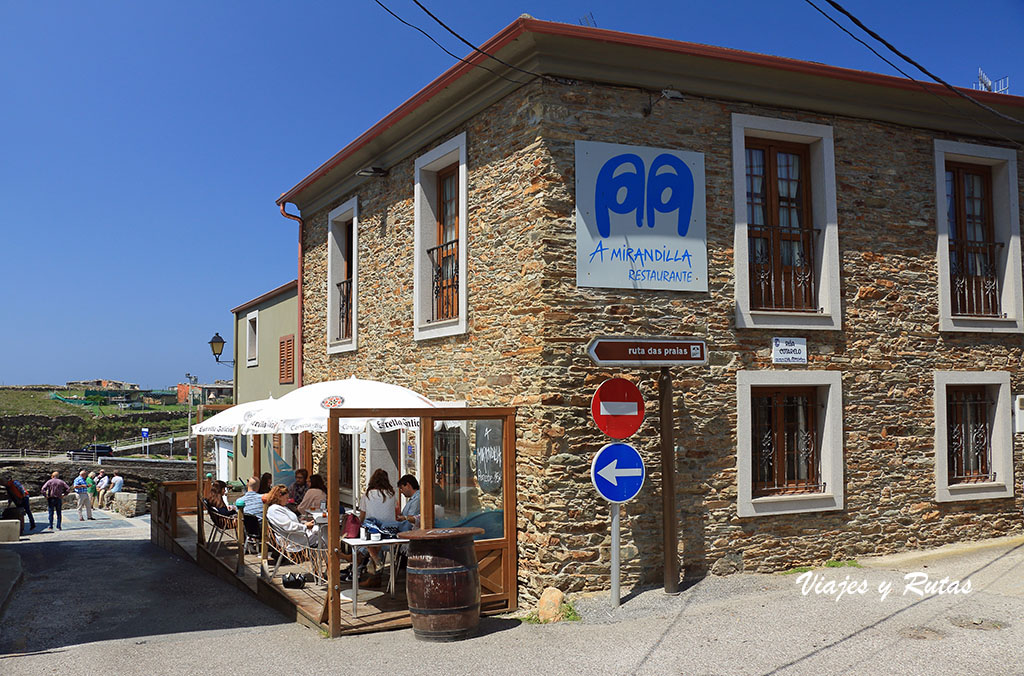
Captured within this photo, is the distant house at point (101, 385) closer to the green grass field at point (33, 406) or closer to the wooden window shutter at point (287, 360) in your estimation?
the green grass field at point (33, 406)

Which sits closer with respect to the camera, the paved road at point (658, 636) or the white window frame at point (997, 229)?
the paved road at point (658, 636)

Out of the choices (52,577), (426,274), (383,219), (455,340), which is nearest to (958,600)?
(455,340)

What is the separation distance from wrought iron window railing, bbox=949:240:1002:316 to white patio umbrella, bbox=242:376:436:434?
7.11m

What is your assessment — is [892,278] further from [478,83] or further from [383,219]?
[383,219]

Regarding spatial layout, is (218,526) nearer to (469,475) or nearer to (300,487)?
(300,487)

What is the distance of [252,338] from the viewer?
73.7 ft

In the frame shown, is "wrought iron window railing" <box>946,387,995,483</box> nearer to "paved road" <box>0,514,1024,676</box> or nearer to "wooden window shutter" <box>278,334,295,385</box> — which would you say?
"paved road" <box>0,514,1024,676</box>

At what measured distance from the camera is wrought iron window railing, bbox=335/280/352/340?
14930mm

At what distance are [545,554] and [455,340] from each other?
3.12 meters

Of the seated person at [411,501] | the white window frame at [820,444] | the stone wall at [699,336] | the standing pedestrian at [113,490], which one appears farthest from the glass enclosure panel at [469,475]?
the standing pedestrian at [113,490]

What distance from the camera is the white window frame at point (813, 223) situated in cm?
987

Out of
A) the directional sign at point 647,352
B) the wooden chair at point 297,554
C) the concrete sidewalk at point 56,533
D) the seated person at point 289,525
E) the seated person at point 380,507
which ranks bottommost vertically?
the concrete sidewalk at point 56,533

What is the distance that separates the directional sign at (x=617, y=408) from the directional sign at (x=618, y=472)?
0.59 feet

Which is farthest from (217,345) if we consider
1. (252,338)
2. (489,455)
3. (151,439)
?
(151,439)
